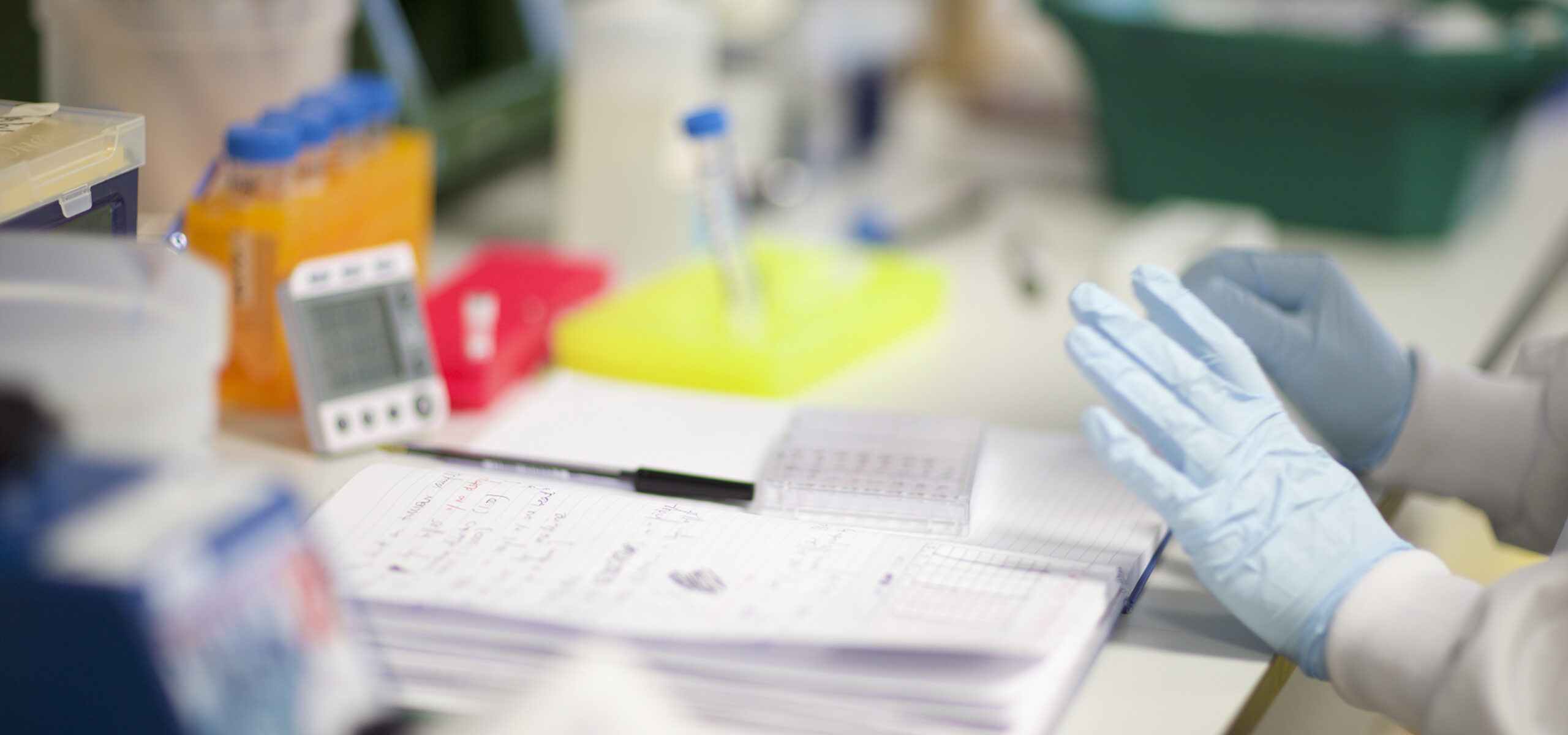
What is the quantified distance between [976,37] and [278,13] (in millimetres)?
1086

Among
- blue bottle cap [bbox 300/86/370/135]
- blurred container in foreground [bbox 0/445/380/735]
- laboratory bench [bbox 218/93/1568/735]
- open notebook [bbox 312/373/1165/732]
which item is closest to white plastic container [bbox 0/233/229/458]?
blurred container in foreground [bbox 0/445/380/735]

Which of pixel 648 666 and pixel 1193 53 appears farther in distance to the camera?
pixel 1193 53

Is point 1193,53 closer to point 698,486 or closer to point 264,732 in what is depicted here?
point 698,486

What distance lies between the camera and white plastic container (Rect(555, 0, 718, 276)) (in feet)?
3.38

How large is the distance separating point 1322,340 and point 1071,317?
313 millimetres

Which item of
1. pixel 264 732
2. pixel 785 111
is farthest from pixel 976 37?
pixel 264 732

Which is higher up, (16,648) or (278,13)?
(278,13)

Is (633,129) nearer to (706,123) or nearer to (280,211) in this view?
(706,123)

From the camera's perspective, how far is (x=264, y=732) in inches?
14.6

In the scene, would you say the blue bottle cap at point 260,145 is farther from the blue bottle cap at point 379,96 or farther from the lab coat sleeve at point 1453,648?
the lab coat sleeve at point 1453,648

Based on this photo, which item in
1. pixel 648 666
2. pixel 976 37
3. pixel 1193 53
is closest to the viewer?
pixel 648 666

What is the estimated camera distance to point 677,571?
556mm

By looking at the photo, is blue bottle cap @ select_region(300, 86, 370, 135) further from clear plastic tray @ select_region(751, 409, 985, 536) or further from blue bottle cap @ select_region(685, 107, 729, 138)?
clear plastic tray @ select_region(751, 409, 985, 536)

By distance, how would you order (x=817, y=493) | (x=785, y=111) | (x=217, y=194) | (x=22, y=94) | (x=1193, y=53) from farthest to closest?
1. (x=785, y=111)
2. (x=1193, y=53)
3. (x=22, y=94)
4. (x=217, y=194)
5. (x=817, y=493)
